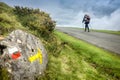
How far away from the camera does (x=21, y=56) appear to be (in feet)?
24.0

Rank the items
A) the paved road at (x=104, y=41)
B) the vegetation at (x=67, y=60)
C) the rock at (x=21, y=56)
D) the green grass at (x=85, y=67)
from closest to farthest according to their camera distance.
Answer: the rock at (x=21, y=56)
the green grass at (x=85, y=67)
the vegetation at (x=67, y=60)
the paved road at (x=104, y=41)

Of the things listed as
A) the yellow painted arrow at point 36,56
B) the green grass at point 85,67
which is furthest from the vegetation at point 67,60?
the yellow painted arrow at point 36,56

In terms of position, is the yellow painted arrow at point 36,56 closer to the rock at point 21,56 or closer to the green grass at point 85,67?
the rock at point 21,56

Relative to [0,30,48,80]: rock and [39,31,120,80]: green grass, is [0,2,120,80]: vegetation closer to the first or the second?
[39,31,120,80]: green grass

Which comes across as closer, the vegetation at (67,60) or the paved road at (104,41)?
the vegetation at (67,60)

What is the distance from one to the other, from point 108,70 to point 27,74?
234 inches

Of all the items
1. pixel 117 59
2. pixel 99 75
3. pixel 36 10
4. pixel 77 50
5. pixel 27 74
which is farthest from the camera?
pixel 36 10

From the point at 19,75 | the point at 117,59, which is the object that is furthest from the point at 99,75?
the point at 19,75

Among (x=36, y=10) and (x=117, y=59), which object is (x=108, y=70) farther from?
(x=36, y=10)

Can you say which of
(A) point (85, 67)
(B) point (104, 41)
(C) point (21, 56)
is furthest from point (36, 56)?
(B) point (104, 41)

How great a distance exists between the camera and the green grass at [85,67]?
388 inches

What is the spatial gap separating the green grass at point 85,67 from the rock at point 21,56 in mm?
757

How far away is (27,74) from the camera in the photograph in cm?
744

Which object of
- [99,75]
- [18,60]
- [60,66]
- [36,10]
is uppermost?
[36,10]
